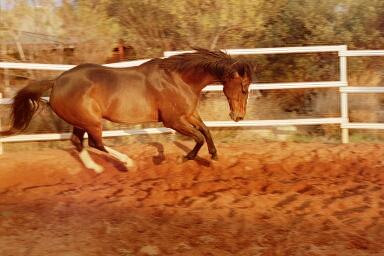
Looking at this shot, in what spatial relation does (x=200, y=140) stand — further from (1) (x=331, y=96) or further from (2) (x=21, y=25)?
(2) (x=21, y=25)

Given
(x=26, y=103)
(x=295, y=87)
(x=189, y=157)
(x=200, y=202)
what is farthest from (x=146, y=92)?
(x=295, y=87)

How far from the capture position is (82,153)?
694cm

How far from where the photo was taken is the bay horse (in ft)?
20.8

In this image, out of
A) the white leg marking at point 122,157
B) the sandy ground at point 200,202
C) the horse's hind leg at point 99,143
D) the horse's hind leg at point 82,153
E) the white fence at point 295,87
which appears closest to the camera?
the sandy ground at point 200,202

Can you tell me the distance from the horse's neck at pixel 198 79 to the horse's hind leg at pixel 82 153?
5.38 ft

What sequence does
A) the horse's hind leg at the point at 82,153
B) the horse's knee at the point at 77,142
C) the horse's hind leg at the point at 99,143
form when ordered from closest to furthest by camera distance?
the horse's hind leg at the point at 99,143 < the horse's hind leg at the point at 82,153 < the horse's knee at the point at 77,142

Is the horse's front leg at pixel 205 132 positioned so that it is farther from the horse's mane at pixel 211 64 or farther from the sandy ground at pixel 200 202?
the horse's mane at pixel 211 64

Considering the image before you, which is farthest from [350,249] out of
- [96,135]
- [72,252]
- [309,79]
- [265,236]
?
[309,79]

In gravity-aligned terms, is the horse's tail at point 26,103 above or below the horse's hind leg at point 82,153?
above

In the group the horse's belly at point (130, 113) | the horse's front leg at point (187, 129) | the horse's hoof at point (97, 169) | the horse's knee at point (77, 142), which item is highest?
the horse's belly at point (130, 113)

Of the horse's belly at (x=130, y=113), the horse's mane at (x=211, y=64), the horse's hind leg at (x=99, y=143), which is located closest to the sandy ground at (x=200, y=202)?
the horse's hind leg at (x=99, y=143)

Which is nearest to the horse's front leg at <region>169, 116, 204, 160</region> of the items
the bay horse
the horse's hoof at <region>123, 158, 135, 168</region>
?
the bay horse

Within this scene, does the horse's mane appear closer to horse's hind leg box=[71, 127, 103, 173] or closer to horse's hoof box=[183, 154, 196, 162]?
horse's hoof box=[183, 154, 196, 162]

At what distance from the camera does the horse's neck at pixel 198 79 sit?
21.4 feet
